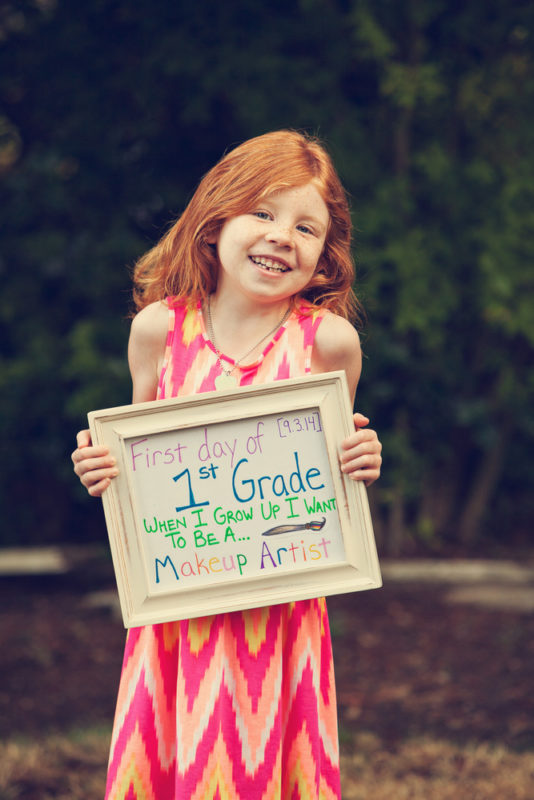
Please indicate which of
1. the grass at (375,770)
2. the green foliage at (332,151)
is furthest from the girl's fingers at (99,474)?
the green foliage at (332,151)

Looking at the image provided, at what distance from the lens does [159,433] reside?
5.46 feet

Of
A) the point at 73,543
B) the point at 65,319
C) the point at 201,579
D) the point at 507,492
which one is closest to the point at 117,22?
the point at 65,319

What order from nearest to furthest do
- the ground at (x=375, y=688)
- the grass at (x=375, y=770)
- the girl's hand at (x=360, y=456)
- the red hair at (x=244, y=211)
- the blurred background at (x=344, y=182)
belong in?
1. the girl's hand at (x=360, y=456)
2. the red hair at (x=244, y=211)
3. the grass at (x=375, y=770)
4. the ground at (x=375, y=688)
5. the blurred background at (x=344, y=182)

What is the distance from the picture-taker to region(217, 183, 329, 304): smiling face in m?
1.73

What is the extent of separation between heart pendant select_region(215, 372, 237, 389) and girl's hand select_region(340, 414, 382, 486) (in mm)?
243

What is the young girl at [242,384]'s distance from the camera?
1687mm

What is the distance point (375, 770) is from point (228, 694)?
1.57m

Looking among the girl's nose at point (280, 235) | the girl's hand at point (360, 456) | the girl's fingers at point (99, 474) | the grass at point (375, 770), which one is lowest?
the grass at point (375, 770)

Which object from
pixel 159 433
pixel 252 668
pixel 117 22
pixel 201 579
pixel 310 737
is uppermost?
pixel 117 22

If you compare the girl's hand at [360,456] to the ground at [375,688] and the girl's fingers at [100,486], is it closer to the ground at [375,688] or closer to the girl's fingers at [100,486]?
the girl's fingers at [100,486]

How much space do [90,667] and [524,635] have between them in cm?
196

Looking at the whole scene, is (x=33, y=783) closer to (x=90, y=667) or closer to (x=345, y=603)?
(x=90, y=667)

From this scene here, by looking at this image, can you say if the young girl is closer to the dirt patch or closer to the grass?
the grass

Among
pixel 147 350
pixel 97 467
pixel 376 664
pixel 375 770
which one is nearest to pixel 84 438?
pixel 97 467
